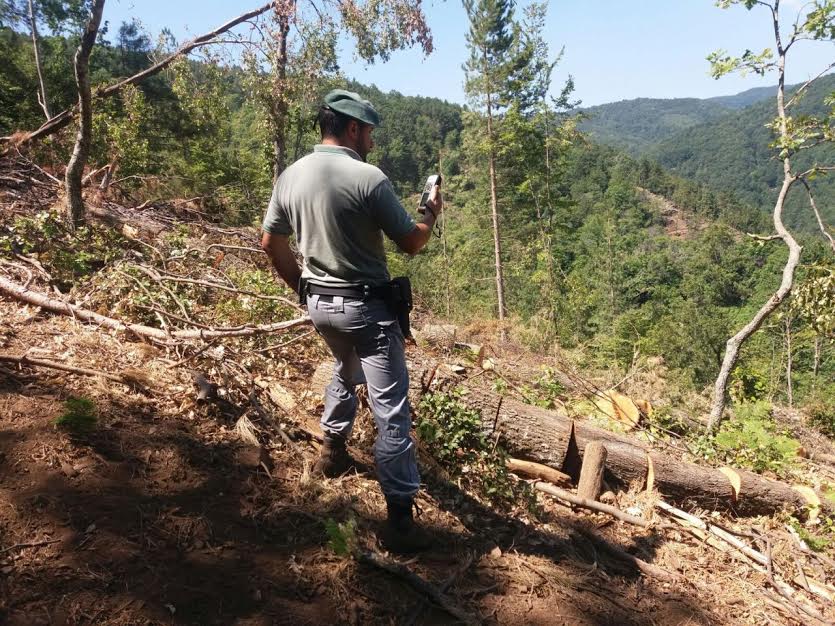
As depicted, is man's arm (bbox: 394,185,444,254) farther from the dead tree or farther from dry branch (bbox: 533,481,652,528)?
the dead tree

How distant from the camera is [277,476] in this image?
2.99 metres

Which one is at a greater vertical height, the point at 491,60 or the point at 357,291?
the point at 491,60

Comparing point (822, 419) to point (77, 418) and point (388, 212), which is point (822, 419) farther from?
point (77, 418)

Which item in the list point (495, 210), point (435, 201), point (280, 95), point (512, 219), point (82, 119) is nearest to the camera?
point (435, 201)

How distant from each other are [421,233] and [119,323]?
3.11 meters

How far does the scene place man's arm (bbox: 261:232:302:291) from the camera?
281cm

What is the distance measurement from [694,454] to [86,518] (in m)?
5.64

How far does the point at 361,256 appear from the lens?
8.17 ft

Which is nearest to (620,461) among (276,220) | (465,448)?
(465,448)

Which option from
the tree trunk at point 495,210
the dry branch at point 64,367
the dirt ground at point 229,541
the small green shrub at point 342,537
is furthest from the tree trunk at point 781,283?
the tree trunk at point 495,210

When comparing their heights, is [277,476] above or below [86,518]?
below

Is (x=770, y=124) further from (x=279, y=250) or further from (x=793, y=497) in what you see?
(x=279, y=250)

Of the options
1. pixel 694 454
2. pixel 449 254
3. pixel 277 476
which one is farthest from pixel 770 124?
pixel 449 254

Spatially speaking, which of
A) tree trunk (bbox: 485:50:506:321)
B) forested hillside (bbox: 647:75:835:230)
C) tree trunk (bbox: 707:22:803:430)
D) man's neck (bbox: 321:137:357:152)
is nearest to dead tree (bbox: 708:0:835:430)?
tree trunk (bbox: 707:22:803:430)
